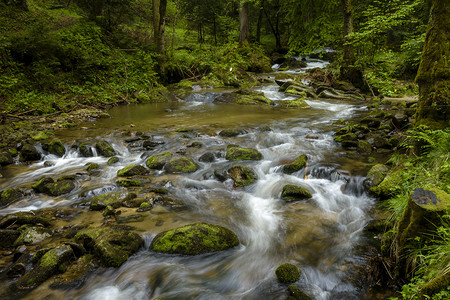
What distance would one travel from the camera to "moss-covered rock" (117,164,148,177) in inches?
253

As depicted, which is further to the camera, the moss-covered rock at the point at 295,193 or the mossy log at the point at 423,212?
the moss-covered rock at the point at 295,193

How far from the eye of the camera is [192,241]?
3.95 metres

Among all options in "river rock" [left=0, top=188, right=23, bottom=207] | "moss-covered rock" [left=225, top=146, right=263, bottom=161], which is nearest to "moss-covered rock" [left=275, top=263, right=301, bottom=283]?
"moss-covered rock" [left=225, top=146, right=263, bottom=161]

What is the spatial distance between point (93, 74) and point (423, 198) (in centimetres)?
1639

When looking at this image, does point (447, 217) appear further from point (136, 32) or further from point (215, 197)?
point (136, 32)

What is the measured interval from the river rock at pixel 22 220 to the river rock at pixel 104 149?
341 cm

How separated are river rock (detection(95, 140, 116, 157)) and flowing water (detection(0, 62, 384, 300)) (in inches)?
11.7

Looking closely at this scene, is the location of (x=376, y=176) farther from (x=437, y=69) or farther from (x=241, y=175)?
(x=241, y=175)

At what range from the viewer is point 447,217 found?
255cm

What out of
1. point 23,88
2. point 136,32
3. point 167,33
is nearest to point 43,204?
point 23,88

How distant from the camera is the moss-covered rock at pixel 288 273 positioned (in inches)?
134

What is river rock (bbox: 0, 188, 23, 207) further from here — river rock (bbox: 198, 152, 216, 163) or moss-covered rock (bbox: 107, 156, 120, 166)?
river rock (bbox: 198, 152, 216, 163)

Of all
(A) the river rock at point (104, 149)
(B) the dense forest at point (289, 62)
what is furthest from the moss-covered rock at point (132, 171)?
(B) the dense forest at point (289, 62)

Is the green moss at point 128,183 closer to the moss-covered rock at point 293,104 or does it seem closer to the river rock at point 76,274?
the river rock at point 76,274
